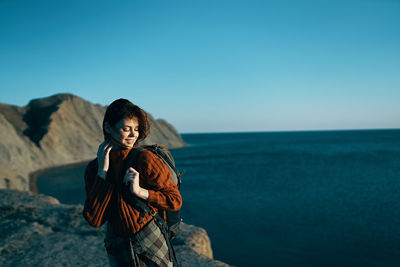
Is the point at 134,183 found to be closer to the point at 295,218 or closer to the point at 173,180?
the point at 173,180

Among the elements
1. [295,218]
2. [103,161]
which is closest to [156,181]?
[103,161]

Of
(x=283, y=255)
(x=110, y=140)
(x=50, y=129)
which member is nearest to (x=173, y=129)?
(x=50, y=129)

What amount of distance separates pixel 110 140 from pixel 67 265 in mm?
3516

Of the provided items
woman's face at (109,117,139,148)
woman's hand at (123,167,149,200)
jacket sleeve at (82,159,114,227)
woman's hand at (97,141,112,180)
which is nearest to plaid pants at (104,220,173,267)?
jacket sleeve at (82,159,114,227)

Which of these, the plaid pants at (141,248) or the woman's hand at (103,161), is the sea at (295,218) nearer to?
the plaid pants at (141,248)

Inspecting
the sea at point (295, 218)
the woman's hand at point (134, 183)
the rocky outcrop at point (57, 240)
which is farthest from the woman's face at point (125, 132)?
the rocky outcrop at point (57, 240)

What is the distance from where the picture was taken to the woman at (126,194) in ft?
6.56

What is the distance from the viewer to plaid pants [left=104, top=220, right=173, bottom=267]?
6.65ft

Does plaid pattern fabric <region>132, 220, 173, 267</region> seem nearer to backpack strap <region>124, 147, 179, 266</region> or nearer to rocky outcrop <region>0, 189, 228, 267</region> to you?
backpack strap <region>124, 147, 179, 266</region>

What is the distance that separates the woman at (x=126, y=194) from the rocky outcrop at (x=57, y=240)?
9.36 feet

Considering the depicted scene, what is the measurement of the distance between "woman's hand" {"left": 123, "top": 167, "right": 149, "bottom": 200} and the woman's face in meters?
0.26

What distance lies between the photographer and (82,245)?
5250mm

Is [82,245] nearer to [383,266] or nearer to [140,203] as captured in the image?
[140,203]

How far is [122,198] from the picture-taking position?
2.02 meters
